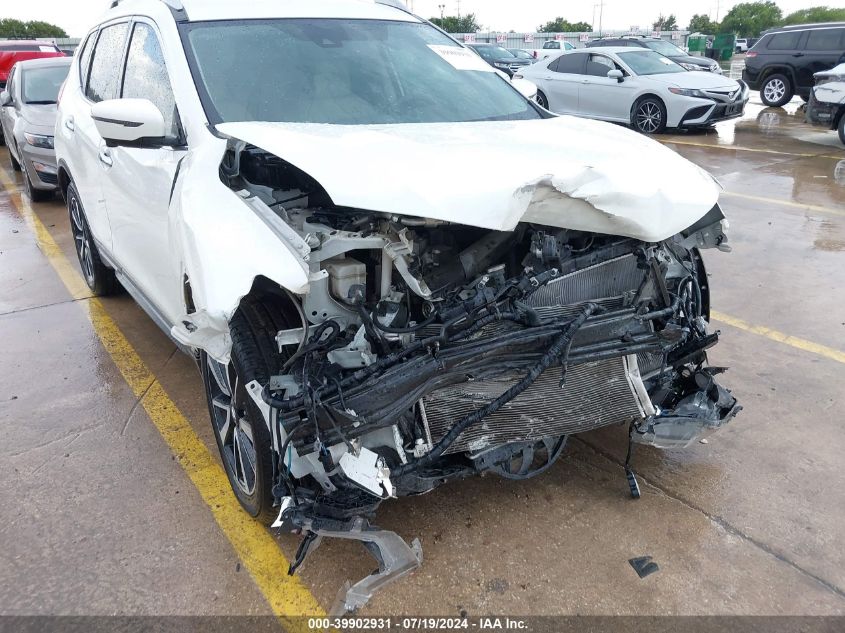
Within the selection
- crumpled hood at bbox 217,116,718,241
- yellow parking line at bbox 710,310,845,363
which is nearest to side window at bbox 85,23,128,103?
crumpled hood at bbox 217,116,718,241

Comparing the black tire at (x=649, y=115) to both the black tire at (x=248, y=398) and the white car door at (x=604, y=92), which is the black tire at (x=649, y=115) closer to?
the white car door at (x=604, y=92)

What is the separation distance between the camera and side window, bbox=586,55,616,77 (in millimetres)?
12352

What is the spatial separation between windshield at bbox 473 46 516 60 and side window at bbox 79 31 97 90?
16.2 m

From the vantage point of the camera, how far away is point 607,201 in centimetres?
227

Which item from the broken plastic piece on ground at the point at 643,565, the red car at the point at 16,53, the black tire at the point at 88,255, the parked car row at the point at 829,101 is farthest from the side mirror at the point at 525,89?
the red car at the point at 16,53

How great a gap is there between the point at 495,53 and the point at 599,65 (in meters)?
8.30

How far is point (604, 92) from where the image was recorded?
12.2 meters

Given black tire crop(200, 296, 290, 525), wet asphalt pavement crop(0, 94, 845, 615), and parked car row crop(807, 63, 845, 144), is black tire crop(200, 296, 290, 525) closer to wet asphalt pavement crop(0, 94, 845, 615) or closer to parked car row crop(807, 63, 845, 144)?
wet asphalt pavement crop(0, 94, 845, 615)

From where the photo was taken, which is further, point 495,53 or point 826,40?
point 495,53

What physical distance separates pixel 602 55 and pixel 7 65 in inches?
480

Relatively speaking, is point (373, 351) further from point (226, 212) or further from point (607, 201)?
point (607, 201)

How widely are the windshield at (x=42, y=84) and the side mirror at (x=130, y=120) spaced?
6.60 m

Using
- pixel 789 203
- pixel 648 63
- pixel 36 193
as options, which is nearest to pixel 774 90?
pixel 648 63

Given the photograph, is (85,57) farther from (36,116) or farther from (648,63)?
(648,63)
